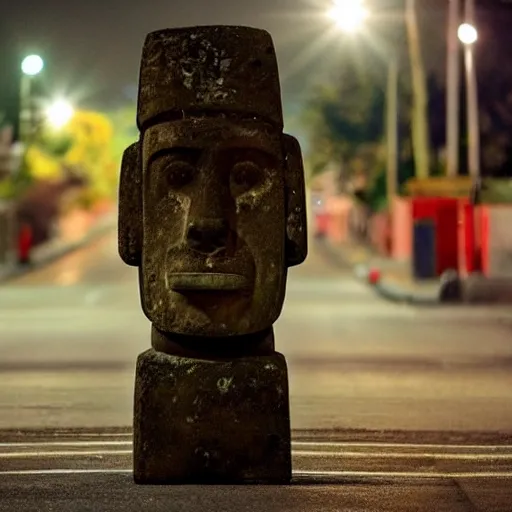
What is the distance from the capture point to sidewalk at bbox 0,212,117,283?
45.8 metres

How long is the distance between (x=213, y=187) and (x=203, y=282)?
542mm

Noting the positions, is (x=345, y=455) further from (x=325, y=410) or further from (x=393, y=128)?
(x=393, y=128)

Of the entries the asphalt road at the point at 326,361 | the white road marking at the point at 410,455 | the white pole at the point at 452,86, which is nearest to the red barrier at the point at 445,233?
the white pole at the point at 452,86

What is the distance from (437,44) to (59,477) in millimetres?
40182

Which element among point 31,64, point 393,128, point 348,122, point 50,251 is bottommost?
point 50,251

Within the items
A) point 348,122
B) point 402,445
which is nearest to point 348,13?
point 402,445

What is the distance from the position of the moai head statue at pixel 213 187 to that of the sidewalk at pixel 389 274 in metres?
21.7

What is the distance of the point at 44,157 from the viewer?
79750 millimetres

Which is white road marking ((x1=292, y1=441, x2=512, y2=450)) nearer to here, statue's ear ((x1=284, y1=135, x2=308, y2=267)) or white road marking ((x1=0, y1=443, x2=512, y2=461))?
white road marking ((x1=0, y1=443, x2=512, y2=461))

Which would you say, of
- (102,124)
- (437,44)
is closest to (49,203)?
(437,44)

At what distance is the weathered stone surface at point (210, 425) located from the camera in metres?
8.40

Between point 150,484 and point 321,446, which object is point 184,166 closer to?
point 150,484

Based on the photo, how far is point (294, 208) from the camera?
8547 mm

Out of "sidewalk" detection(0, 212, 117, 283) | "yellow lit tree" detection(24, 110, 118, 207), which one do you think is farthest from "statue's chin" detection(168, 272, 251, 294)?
"yellow lit tree" detection(24, 110, 118, 207)
